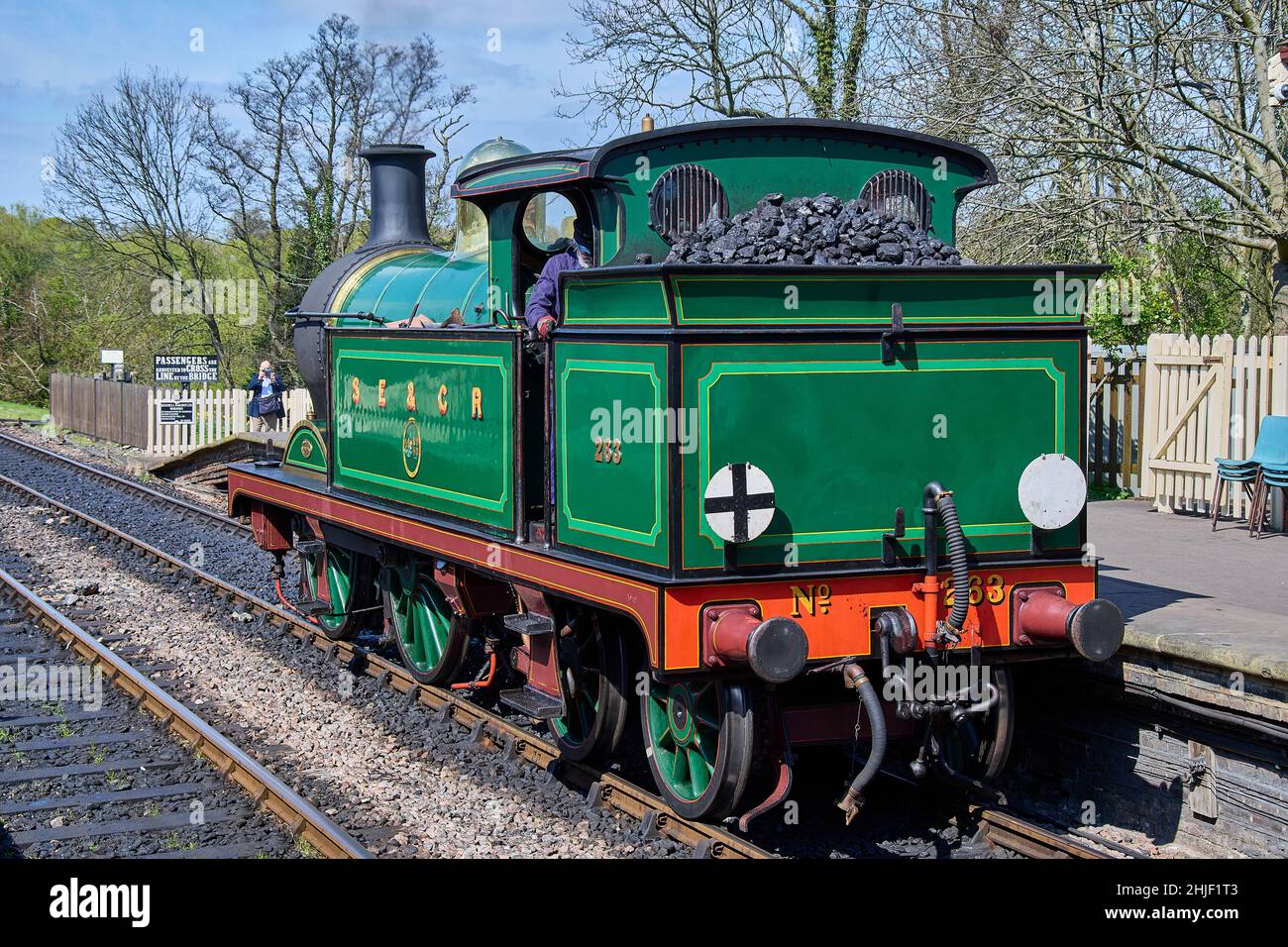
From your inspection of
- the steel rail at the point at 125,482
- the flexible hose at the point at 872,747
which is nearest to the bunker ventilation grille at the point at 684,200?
the flexible hose at the point at 872,747

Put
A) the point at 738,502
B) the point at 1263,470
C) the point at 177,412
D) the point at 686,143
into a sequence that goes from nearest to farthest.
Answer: the point at 738,502 → the point at 686,143 → the point at 1263,470 → the point at 177,412

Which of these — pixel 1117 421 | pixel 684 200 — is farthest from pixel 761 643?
pixel 1117 421

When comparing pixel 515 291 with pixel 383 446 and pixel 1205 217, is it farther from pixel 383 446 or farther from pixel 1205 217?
pixel 1205 217

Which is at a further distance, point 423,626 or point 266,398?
point 266,398

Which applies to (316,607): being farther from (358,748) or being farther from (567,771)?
(567,771)

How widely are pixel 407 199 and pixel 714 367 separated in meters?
5.82

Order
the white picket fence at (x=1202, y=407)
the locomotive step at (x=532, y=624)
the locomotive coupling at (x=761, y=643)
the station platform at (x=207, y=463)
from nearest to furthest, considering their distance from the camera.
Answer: the locomotive coupling at (x=761, y=643)
the locomotive step at (x=532, y=624)
the white picket fence at (x=1202, y=407)
the station platform at (x=207, y=463)

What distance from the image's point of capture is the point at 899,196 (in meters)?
6.63

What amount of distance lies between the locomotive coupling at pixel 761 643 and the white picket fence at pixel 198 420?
1973 cm

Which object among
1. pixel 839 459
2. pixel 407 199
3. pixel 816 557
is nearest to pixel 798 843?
pixel 816 557

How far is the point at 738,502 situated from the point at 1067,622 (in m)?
1.55

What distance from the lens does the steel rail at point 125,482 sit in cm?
1518

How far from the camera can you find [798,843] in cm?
603

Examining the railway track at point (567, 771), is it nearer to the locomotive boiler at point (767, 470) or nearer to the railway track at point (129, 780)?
the locomotive boiler at point (767, 470)
